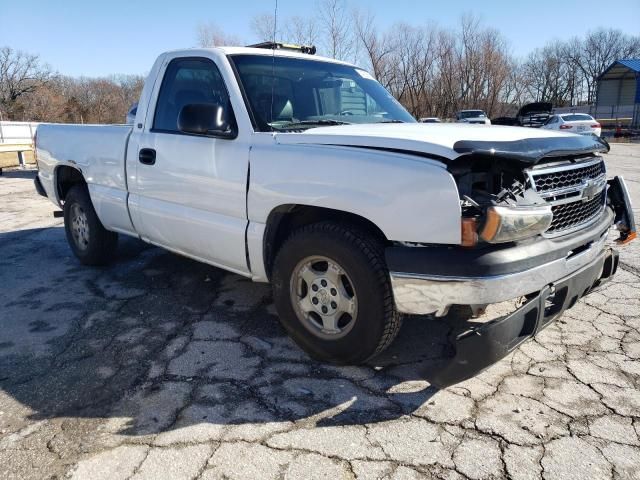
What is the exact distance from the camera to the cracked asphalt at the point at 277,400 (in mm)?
2273

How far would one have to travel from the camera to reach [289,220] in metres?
3.27

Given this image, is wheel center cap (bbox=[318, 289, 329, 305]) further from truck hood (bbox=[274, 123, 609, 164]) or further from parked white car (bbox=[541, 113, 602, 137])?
parked white car (bbox=[541, 113, 602, 137])

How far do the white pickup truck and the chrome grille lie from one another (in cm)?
1

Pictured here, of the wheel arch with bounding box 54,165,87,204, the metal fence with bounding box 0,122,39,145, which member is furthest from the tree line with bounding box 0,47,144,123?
the wheel arch with bounding box 54,165,87,204

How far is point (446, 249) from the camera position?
8.07ft

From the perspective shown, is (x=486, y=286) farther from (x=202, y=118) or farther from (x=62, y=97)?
(x=62, y=97)

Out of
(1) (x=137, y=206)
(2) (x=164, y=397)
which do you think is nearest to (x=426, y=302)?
(2) (x=164, y=397)

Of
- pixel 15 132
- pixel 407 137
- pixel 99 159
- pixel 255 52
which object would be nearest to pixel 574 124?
pixel 255 52

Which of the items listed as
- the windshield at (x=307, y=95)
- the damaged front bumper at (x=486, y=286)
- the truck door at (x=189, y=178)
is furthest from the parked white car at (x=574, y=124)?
the damaged front bumper at (x=486, y=286)

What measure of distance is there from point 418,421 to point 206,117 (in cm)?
217

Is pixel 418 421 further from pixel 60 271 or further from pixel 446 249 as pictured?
pixel 60 271

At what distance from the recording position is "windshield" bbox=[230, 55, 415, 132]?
11.3 feet

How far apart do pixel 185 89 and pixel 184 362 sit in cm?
210

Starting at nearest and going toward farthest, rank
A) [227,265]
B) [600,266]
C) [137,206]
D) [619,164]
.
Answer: [600,266]
[227,265]
[137,206]
[619,164]
